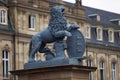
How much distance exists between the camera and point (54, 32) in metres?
19.9

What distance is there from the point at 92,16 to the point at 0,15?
886 inches

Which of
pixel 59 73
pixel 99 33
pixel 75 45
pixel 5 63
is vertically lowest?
pixel 5 63

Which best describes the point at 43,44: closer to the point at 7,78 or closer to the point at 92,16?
the point at 7,78

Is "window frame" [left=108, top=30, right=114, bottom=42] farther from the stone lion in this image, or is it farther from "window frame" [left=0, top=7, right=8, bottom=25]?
the stone lion

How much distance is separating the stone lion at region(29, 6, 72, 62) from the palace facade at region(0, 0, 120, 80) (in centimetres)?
3387

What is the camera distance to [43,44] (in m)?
20.6

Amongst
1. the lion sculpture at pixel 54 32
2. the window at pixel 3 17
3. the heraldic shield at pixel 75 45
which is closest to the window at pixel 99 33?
the window at pixel 3 17

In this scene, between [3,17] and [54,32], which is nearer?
[54,32]

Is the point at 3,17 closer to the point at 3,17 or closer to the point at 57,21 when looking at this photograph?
the point at 3,17

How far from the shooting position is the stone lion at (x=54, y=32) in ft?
65.0

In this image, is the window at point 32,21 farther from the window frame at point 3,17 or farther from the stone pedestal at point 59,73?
the stone pedestal at point 59,73

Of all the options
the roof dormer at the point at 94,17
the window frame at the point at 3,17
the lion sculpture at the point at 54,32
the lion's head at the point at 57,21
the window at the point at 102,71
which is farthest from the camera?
the roof dormer at the point at 94,17

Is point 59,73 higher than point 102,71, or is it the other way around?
point 59,73

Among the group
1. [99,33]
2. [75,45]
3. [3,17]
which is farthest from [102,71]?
[75,45]
